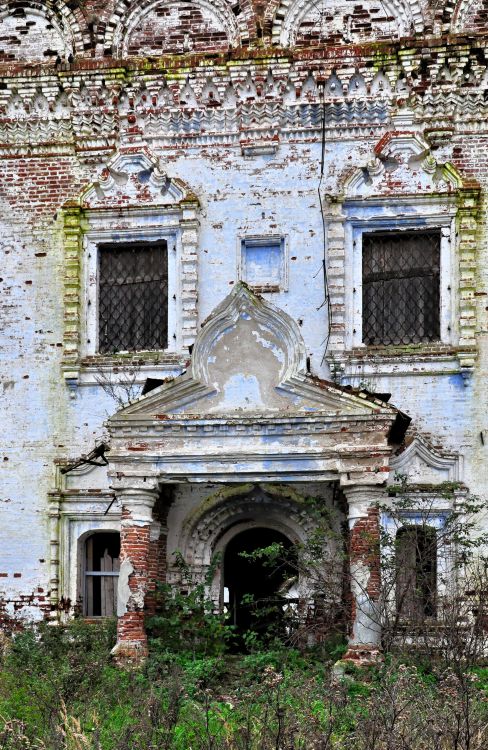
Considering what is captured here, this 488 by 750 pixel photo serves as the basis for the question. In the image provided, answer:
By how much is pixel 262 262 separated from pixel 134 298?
1.71 metres

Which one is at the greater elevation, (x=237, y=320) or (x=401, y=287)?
(x=401, y=287)

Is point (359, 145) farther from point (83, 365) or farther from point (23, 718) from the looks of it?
point (23, 718)

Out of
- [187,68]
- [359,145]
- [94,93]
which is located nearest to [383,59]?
[359,145]

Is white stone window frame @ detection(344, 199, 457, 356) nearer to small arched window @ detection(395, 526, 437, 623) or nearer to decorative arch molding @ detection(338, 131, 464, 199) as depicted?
decorative arch molding @ detection(338, 131, 464, 199)

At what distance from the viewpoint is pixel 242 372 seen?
1569 cm

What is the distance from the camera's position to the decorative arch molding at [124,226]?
58.2 ft

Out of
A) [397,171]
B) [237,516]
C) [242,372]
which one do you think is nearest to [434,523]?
[237,516]

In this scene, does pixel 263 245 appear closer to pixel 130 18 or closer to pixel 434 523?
pixel 130 18

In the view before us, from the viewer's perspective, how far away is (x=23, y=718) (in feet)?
40.7

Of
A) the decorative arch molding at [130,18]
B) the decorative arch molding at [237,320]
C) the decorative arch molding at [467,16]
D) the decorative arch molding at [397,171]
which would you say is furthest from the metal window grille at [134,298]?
the decorative arch molding at [467,16]

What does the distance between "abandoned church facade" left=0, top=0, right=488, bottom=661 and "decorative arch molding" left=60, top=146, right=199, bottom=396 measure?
0.09ft

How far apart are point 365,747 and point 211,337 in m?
6.42

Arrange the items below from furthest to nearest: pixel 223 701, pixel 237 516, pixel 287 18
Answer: pixel 287 18 → pixel 237 516 → pixel 223 701

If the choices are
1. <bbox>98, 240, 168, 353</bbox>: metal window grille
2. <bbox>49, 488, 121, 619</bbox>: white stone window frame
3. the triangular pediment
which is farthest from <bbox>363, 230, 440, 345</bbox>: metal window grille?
<bbox>49, 488, 121, 619</bbox>: white stone window frame
